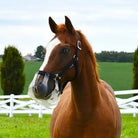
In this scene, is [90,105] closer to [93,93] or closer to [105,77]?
[93,93]

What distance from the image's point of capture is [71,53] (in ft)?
15.1

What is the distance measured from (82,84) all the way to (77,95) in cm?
15

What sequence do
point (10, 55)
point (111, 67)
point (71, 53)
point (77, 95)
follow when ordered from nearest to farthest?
point (71, 53) → point (77, 95) → point (10, 55) → point (111, 67)

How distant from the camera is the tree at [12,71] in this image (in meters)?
26.2

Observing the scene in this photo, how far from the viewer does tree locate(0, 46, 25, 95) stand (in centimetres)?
2625

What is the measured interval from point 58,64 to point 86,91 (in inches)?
25.5

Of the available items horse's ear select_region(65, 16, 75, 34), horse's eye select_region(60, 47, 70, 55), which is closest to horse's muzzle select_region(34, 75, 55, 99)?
horse's eye select_region(60, 47, 70, 55)

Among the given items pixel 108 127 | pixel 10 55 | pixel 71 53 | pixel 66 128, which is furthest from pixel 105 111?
pixel 10 55

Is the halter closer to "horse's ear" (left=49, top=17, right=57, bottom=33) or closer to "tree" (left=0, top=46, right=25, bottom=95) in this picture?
"horse's ear" (left=49, top=17, right=57, bottom=33)

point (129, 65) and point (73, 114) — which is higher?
point (73, 114)

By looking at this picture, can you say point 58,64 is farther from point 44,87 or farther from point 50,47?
point 44,87

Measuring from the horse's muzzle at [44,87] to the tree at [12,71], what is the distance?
71.9 feet

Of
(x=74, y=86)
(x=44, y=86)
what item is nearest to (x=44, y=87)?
(x=44, y=86)

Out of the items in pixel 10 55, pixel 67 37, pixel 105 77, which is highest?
pixel 67 37
